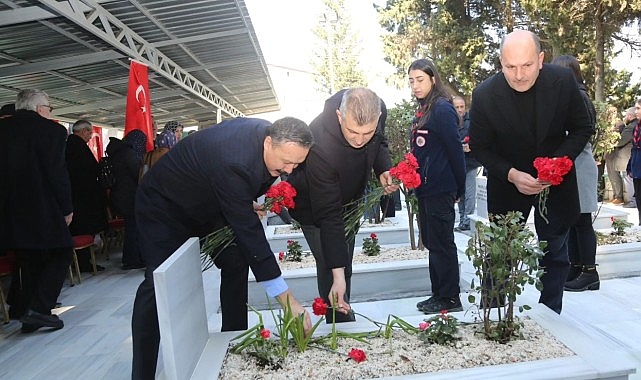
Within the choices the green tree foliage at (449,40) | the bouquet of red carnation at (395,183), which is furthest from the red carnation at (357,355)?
the green tree foliage at (449,40)

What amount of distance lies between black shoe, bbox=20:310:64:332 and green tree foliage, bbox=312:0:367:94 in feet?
113

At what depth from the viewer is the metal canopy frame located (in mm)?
6305

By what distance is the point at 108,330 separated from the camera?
4035 mm

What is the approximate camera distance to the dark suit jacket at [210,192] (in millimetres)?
2209

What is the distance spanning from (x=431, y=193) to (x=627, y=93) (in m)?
10.8

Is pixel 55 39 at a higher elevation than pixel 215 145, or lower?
higher

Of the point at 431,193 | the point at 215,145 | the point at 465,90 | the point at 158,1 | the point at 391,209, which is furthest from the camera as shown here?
the point at 465,90

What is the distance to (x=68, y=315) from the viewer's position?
445 centimetres

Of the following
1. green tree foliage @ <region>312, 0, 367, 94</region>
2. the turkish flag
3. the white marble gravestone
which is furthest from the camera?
green tree foliage @ <region>312, 0, 367, 94</region>

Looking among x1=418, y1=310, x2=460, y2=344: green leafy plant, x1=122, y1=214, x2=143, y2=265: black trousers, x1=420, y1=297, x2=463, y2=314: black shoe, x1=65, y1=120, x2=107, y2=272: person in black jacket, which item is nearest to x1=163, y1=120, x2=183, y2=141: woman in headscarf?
x1=65, y1=120, x2=107, y2=272: person in black jacket

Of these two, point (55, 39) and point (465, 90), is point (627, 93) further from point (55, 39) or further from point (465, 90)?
point (55, 39)

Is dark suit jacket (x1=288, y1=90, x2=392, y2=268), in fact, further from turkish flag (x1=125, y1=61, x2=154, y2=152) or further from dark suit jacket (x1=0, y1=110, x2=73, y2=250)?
turkish flag (x1=125, y1=61, x2=154, y2=152)

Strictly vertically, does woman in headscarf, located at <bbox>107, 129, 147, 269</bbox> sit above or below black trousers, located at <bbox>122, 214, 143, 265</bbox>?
above

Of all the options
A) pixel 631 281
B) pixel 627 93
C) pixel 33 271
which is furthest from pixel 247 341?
pixel 627 93
